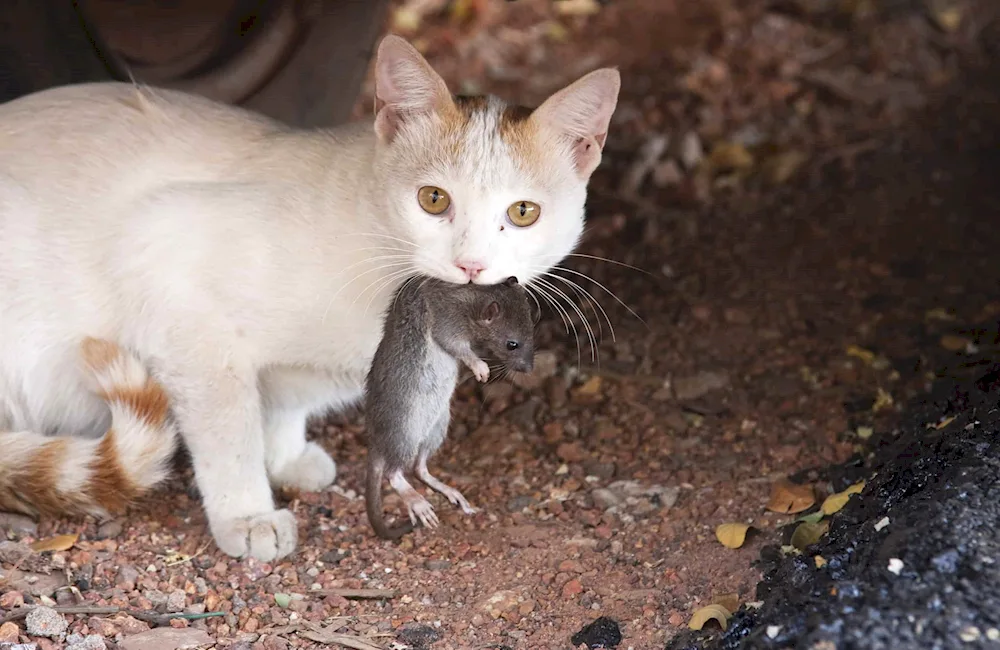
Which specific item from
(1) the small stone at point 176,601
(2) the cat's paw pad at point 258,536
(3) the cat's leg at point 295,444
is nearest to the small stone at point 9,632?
(1) the small stone at point 176,601

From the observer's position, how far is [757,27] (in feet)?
25.3

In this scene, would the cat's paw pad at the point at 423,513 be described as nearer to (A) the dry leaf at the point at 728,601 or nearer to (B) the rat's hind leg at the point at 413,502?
(B) the rat's hind leg at the point at 413,502

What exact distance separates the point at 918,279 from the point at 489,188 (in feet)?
9.00

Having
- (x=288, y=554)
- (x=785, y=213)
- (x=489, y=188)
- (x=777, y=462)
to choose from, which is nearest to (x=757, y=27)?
(x=785, y=213)

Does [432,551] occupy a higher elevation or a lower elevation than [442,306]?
lower

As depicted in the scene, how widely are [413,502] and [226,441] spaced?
0.59 m

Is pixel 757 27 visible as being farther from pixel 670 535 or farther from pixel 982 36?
pixel 670 535

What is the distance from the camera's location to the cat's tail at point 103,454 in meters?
3.18

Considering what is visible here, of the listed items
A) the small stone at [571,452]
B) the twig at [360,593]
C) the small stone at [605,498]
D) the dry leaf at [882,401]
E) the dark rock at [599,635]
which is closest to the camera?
the dark rock at [599,635]

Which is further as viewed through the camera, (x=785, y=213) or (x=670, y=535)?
(x=785, y=213)

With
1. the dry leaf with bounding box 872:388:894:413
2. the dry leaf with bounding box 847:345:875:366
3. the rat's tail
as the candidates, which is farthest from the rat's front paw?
the dry leaf with bounding box 847:345:875:366

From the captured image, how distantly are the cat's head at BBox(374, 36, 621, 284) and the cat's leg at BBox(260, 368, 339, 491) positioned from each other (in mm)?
745

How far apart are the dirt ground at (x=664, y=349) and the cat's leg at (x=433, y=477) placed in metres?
0.07

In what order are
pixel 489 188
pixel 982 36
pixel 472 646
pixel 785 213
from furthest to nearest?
pixel 982 36, pixel 785 213, pixel 489 188, pixel 472 646
